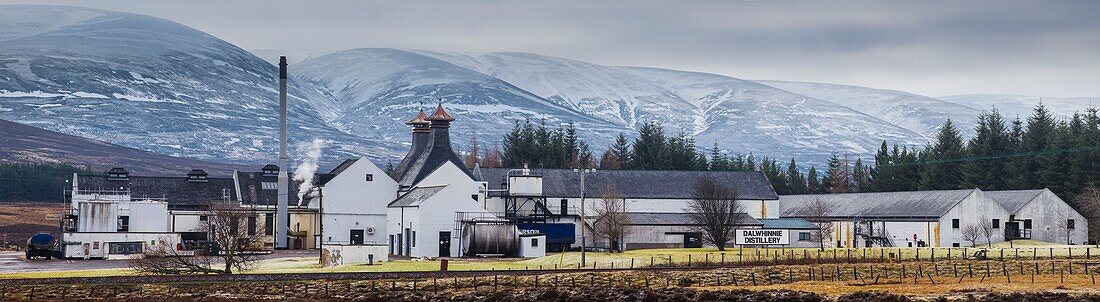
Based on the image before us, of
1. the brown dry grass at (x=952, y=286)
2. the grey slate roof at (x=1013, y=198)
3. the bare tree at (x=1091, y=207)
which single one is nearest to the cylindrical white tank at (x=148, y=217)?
the brown dry grass at (x=952, y=286)

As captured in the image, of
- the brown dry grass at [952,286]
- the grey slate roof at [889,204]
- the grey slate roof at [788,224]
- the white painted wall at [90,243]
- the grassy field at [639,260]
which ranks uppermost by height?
the grey slate roof at [889,204]

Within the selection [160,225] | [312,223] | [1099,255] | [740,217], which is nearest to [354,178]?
[312,223]

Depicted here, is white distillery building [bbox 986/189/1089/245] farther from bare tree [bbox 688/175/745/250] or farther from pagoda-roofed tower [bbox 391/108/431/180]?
pagoda-roofed tower [bbox 391/108/431/180]

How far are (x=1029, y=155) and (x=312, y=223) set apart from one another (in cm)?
5767

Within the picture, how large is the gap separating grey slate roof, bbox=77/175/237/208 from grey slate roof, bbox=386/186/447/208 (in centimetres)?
1433

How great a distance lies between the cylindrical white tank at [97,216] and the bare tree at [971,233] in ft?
181

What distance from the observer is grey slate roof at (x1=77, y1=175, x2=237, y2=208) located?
323 feet

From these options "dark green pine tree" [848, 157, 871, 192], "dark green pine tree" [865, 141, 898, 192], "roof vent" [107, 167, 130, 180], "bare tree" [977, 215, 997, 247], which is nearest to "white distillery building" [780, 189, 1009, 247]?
"bare tree" [977, 215, 997, 247]

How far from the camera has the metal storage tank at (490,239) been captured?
83.1 m

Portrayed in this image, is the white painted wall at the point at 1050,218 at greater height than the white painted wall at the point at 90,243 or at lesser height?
greater

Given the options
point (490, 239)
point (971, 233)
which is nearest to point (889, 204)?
point (971, 233)

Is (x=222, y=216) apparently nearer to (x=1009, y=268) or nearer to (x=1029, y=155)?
(x=1009, y=268)

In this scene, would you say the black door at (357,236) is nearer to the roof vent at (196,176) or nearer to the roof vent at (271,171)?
the roof vent at (271,171)

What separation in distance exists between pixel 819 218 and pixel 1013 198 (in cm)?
1521
